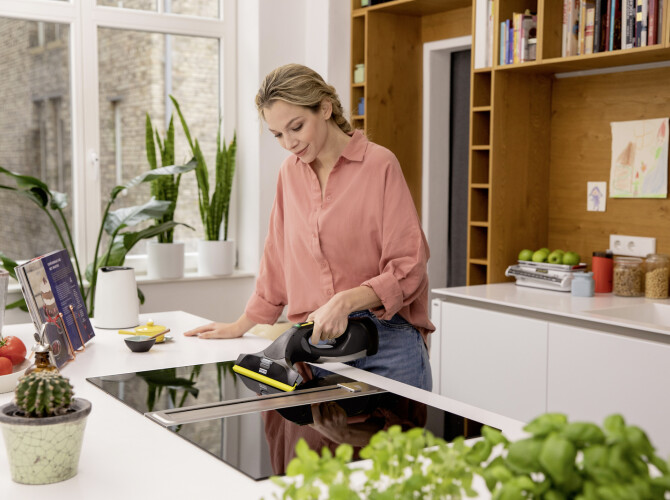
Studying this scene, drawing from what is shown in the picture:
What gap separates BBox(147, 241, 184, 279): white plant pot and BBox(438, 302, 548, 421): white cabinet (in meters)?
1.66

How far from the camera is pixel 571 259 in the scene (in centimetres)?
358

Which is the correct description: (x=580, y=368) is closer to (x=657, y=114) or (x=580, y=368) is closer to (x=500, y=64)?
(x=657, y=114)

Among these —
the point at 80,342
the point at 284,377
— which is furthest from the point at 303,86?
the point at 80,342

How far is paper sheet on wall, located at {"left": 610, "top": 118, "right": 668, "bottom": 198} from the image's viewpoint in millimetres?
3457

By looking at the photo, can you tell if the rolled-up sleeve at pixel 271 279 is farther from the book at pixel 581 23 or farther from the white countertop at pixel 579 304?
the book at pixel 581 23

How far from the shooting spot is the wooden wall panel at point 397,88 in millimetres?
4449

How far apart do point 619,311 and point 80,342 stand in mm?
2072

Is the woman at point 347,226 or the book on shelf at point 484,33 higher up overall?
the book on shelf at point 484,33

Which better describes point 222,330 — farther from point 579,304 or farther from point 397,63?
point 397,63

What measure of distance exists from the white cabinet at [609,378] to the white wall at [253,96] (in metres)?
2.13

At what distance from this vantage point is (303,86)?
6.89ft

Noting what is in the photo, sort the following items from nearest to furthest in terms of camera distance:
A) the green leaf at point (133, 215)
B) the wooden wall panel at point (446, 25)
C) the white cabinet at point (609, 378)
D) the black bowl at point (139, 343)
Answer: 1. the black bowl at point (139, 343)
2. the white cabinet at point (609, 378)
3. the green leaf at point (133, 215)
4. the wooden wall panel at point (446, 25)

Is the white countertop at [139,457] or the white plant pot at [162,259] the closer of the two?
the white countertop at [139,457]

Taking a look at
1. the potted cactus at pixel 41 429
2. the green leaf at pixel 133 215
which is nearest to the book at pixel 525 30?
the green leaf at pixel 133 215
